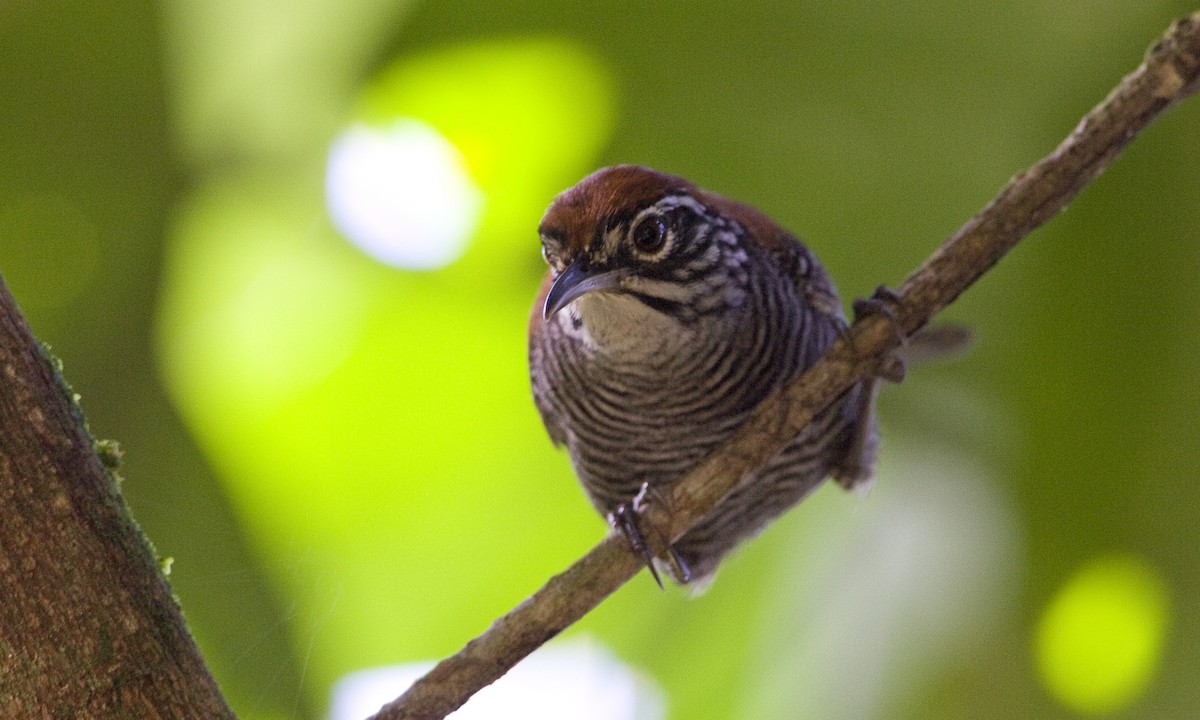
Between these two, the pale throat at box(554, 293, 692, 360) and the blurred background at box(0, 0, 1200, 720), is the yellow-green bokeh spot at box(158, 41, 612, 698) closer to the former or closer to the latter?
the blurred background at box(0, 0, 1200, 720)

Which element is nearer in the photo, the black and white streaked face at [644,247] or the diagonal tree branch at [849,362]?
the diagonal tree branch at [849,362]

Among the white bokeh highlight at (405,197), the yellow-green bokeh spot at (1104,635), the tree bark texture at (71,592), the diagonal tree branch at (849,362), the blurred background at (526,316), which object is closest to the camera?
the tree bark texture at (71,592)

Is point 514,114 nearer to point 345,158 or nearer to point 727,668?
point 345,158

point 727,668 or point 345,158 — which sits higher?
point 345,158

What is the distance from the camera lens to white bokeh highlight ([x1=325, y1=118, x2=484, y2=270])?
273 cm

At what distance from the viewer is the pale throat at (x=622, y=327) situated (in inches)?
88.9

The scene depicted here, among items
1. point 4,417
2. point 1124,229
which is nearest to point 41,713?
point 4,417

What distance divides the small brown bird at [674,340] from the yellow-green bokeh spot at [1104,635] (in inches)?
44.9

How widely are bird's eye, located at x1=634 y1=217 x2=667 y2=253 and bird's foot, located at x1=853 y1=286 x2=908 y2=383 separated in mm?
445

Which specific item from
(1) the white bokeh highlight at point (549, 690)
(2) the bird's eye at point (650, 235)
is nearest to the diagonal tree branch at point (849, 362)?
(1) the white bokeh highlight at point (549, 690)

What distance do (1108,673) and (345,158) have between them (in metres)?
2.82

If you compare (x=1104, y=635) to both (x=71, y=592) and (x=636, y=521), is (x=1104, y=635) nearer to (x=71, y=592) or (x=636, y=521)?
(x=636, y=521)

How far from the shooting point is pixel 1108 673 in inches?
132

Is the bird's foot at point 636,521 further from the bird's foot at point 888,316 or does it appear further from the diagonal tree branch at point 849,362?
the bird's foot at point 888,316
